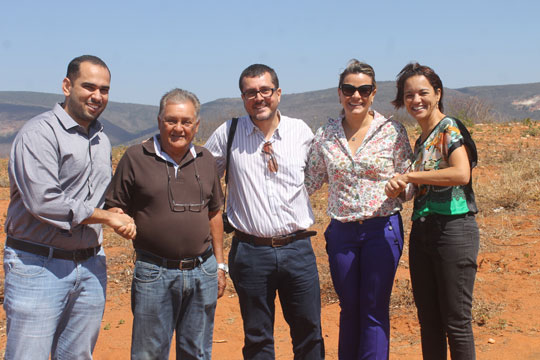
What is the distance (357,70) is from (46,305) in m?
2.10

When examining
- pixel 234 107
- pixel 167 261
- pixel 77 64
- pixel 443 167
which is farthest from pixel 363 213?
pixel 234 107

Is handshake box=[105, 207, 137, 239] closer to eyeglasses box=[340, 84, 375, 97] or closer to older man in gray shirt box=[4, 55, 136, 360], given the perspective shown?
older man in gray shirt box=[4, 55, 136, 360]

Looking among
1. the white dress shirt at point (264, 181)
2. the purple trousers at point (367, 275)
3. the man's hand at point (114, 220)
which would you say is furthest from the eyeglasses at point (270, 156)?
the man's hand at point (114, 220)

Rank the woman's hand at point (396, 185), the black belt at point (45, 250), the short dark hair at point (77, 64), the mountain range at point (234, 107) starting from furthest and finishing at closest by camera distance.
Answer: the mountain range at point (234, 107), the woman's hand at point (396, 185), the short dark hair at point (77, 64), the black belt at point (45, 250)

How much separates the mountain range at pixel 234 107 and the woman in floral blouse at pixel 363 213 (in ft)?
150

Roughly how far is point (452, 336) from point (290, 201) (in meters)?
1.22

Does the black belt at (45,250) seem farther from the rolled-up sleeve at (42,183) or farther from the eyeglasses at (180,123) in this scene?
the eyeglasses at (180,123)

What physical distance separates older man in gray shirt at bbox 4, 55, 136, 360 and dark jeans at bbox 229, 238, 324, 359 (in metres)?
0.82

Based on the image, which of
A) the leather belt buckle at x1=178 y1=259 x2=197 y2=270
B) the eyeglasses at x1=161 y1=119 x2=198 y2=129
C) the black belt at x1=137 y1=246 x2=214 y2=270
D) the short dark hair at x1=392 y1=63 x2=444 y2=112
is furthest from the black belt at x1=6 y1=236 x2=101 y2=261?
the short dark hair at x1=392 y1=63 x2=444 y2=112

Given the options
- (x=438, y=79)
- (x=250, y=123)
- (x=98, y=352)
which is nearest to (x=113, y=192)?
(x=250, y=123)

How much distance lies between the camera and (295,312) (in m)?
3.42

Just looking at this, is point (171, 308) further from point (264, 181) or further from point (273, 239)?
point (264, 181)

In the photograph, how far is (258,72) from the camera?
10.9 ft

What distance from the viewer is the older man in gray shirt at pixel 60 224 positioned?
8.75 feet
